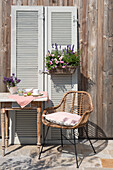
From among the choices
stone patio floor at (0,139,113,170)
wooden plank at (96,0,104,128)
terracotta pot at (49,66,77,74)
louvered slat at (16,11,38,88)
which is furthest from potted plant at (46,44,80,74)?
stone patio floor at (0,139,113,170)

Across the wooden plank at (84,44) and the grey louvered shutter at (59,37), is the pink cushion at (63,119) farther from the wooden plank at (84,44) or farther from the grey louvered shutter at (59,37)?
the wooden plank at (84,44)

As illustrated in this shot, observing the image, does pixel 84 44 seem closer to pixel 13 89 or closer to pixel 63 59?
pixel 63 59

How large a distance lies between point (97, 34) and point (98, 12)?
0.37m

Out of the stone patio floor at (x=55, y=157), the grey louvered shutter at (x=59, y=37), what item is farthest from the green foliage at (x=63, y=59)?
the stone patio floor at (x=55, y=157)

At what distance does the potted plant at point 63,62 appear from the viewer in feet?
9.79

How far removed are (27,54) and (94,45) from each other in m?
1.13

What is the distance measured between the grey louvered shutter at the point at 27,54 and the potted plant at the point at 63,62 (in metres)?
0.23

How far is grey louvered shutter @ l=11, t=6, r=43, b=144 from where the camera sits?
318 cm

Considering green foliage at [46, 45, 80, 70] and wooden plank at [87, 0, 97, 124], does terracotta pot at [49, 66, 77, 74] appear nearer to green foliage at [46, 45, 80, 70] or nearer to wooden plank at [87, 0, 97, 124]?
green foliage at [46, 45, 80, 70]

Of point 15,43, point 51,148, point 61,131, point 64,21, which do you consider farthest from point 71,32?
point 51,148

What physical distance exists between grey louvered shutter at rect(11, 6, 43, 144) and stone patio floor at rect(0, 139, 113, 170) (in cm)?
27

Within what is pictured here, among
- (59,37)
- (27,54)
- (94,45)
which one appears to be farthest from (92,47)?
(27,54)

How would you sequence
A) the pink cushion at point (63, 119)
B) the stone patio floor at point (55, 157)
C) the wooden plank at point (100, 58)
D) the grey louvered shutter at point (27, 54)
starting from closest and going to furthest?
the stone patio floor at point (55, 157) < the pink cushion at point (63, 119) < the grey louvered shutter at point (27, 54) < the wooden plank at point (100, 58)

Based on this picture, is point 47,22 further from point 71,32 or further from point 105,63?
point 105,63
